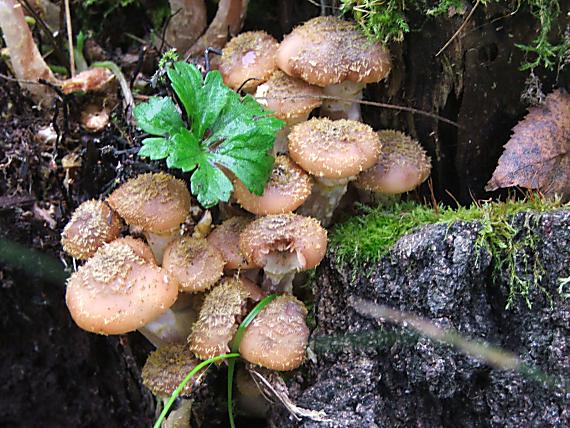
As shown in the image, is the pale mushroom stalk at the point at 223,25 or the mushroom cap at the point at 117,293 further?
the pale mushroom stalk at the point at 223,25

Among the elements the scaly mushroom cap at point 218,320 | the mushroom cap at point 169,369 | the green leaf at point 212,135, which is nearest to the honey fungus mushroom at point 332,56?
the green leaf at point 212,135

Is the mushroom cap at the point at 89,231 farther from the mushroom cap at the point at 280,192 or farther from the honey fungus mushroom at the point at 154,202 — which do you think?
the mushroom cap at the point at 280,192

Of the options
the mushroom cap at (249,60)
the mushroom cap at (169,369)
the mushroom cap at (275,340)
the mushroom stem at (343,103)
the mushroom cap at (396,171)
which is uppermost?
the mushroom cap at (249,60)

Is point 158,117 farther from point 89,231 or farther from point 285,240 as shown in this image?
point 285,240

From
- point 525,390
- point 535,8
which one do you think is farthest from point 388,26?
point 525,390

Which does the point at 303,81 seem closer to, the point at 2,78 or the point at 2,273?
the point at 2,78

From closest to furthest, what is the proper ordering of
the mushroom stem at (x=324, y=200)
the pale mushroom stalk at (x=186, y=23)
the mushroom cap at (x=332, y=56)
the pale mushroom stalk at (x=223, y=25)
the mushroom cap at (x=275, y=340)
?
the mushroom cap at (x=275, y=340) < the mushroom cap at (x=332, y=56) < the mushroom stem at (x=324, y=200) < the pale mushroom stalk at (x=223, y=25) < the pale mushroom stalk at (x=186, y=23)

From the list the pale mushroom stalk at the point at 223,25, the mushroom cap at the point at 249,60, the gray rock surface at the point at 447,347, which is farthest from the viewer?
the pale mushroom stalk at the point at 223,25
